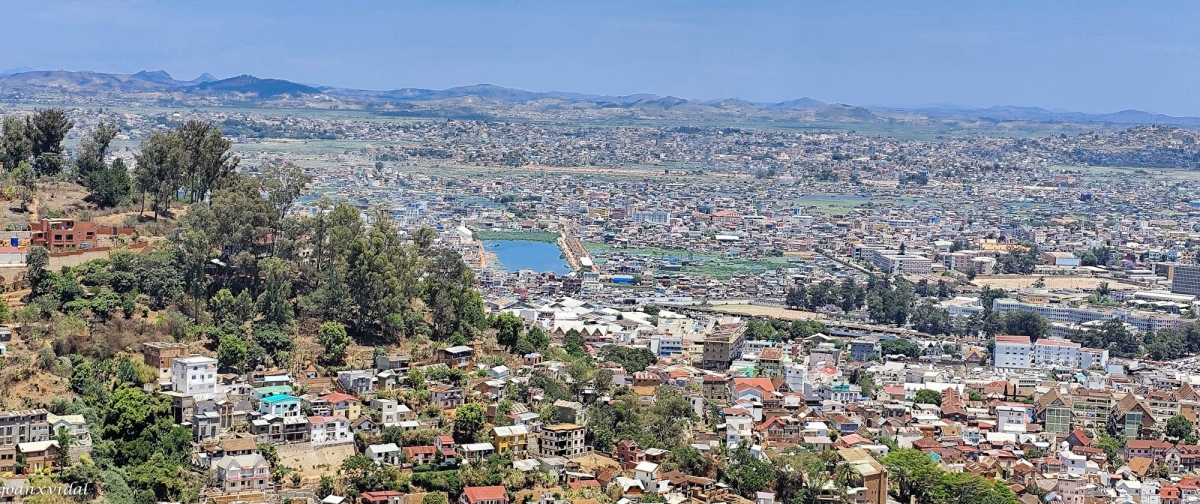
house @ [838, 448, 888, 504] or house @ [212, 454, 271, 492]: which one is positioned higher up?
house @ [212, 454, 271, 492]

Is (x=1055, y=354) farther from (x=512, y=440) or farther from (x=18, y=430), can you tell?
(x=18, y=430)

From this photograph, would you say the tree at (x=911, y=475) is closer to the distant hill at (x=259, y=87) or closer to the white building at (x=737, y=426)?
the white building at (x=737, y=426)

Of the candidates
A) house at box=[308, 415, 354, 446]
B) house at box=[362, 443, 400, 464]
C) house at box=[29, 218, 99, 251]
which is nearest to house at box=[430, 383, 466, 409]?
house at box=[308, 415, 354, 446]

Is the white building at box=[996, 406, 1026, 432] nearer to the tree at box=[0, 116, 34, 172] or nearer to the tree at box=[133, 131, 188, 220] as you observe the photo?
the tree at box=[133, 131, 188, 220]

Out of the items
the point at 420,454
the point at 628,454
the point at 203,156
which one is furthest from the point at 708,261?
the point at 420,454

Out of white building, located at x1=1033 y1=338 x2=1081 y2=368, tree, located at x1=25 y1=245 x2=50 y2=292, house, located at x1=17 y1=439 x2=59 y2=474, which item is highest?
tree, located at x1=25 y1=245 x2=50 y2=292

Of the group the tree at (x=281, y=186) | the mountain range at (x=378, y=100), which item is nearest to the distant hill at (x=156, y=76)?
the mountain range at (x=378, y=100)

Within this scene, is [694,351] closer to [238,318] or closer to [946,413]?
[946,413]

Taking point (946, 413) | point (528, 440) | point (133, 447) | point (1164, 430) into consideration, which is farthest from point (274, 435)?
point (1164, 430)
